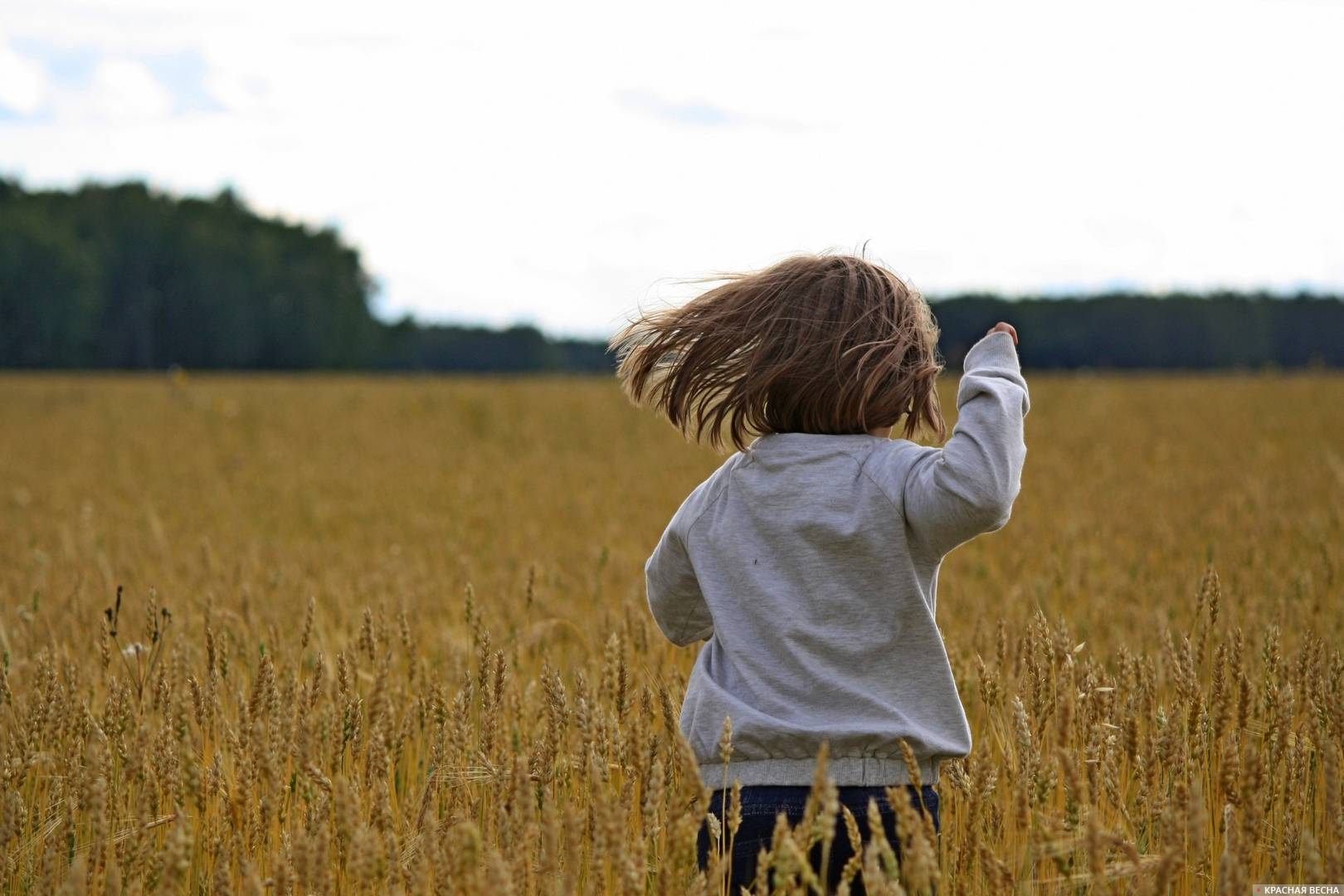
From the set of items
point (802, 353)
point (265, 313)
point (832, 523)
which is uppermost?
point (265, 313)

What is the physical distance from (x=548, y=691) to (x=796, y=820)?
18.9 inches

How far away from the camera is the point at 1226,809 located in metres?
1.84

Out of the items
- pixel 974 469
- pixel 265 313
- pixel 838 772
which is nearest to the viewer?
pixel 974 469

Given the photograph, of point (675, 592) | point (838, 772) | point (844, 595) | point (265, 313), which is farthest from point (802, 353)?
point (265, 313)

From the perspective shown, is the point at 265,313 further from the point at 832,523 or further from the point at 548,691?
the point at 832,523

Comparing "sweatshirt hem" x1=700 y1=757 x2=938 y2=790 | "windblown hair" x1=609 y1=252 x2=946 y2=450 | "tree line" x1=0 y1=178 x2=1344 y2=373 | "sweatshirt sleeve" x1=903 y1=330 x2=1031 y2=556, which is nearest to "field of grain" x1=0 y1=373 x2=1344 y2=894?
"sweatshirt hem" x1=700 y1=757 x2=938 y2=790

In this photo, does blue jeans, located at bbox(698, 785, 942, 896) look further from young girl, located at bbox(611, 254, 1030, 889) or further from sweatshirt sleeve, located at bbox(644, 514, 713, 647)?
sweatshirt sleeve, located at bbox(644, 514, 713, 647)

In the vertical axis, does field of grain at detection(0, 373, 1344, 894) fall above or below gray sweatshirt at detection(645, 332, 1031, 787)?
below

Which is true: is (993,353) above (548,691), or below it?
above

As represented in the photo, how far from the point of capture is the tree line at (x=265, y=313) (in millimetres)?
43094

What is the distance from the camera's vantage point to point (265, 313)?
57.4 m

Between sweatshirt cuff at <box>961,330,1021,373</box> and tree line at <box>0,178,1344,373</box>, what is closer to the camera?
sweatshirt cuff at <box>961,330,1021,373</box>

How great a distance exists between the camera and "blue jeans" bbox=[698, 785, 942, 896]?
181cm

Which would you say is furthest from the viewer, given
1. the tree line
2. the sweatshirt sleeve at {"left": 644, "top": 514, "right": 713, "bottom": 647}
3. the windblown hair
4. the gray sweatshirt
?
the tree line
